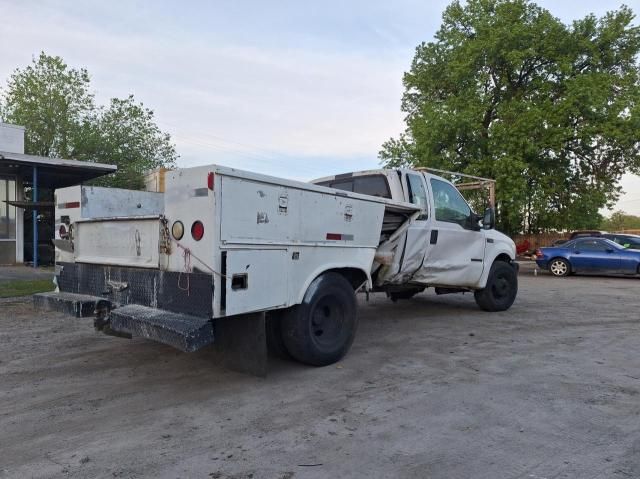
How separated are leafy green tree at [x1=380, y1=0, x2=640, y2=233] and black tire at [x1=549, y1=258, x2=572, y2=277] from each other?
5.07 metres

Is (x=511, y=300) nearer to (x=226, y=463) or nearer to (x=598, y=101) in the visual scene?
(x=226, y=463)

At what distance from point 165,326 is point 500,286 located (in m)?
6.49

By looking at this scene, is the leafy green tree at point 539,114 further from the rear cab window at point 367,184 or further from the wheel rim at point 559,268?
the rear cab window at point 367,184

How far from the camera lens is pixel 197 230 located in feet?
12.3

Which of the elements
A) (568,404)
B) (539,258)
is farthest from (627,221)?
(568,404)

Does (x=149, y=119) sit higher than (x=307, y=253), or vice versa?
(x=149, y=119)

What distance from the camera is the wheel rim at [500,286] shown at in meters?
8.38

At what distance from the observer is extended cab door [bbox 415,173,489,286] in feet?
22.1

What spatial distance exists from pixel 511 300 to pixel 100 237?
6915 millimetres

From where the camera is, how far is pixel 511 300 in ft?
28.1

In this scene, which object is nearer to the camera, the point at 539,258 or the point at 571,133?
the point at 539,258

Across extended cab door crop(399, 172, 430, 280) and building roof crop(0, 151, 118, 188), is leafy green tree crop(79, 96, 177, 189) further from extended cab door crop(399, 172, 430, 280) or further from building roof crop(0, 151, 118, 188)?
extended cab door crop(399, 172, 430, 280)

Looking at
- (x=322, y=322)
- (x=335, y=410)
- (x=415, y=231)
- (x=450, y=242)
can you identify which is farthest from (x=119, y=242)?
(x=450, y=242)

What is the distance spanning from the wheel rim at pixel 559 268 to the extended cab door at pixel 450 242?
407 inches
